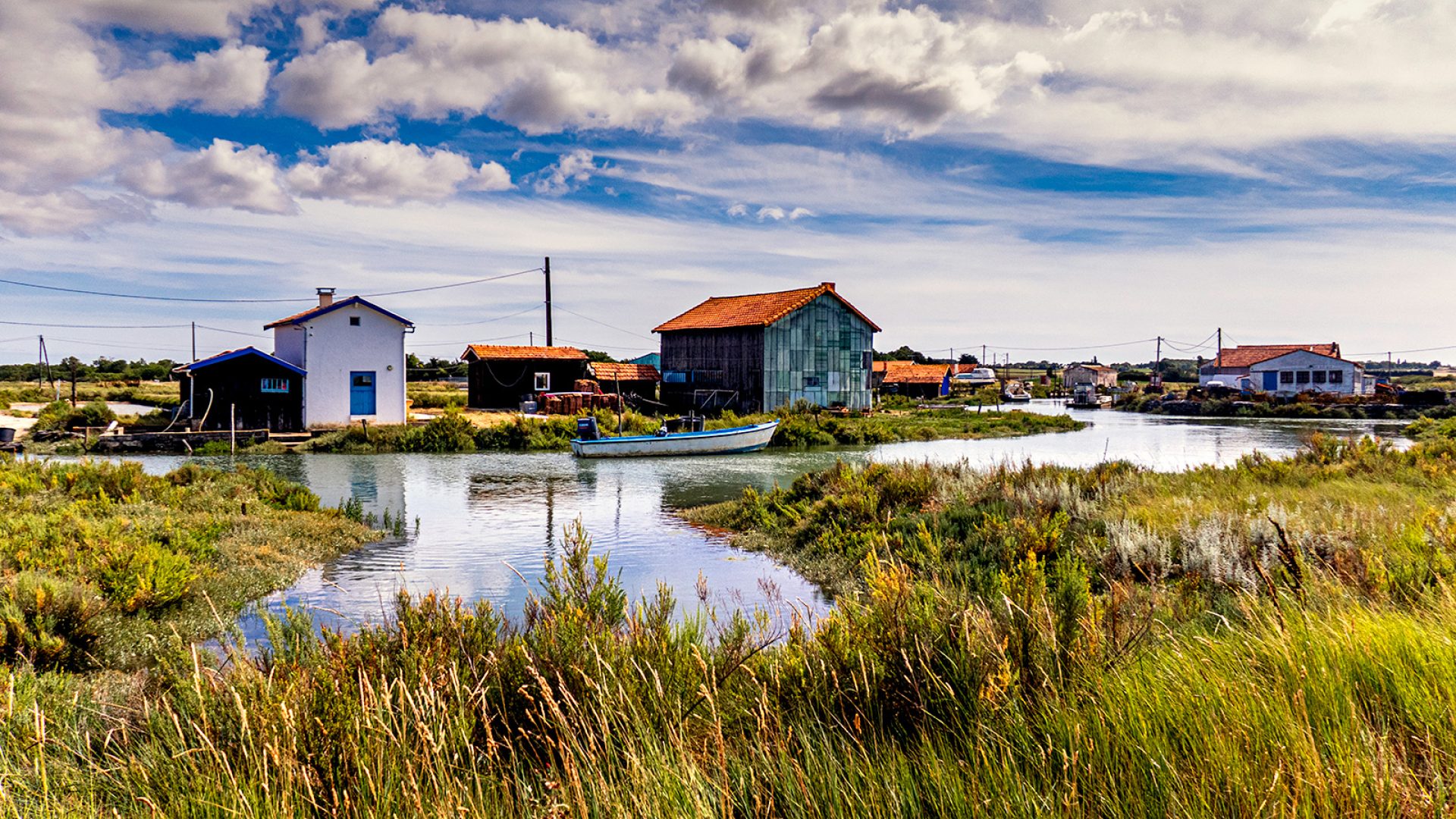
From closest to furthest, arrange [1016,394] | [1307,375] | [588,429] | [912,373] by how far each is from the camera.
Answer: [588,429]
[1307,375]
[912,373]
[1016,394]

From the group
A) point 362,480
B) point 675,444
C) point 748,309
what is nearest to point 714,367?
point 748,309

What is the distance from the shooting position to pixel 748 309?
155ft

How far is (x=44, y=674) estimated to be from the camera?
586 centimetres

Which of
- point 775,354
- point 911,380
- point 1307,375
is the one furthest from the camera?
point 911,380

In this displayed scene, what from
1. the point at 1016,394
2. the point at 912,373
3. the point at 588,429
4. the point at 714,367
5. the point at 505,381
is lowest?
the point at 588,429

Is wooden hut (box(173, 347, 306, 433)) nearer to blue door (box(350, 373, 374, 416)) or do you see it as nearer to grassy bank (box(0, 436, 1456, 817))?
blue door (box(350, 373, 374, 416))

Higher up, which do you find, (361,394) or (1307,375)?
(1307,375)

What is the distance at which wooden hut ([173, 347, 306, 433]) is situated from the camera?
3153 cm

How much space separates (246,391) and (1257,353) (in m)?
79.1

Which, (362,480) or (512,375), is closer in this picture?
(362,480)

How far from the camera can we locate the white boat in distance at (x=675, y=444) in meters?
28.7

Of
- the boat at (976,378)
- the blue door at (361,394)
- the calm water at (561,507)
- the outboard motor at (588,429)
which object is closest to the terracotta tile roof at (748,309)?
the calm water at (561,507)

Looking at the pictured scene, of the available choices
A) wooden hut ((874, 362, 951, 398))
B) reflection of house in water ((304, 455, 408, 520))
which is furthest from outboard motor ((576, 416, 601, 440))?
wooden hut ((874, 362, 951, 398))

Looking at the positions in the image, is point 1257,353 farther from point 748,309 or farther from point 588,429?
point 588,429
